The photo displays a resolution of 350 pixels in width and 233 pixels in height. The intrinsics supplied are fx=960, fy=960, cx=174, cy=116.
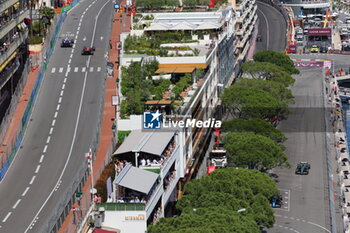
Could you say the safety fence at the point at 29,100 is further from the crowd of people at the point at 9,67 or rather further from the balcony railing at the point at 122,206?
the balcony railing at the point at 122,206

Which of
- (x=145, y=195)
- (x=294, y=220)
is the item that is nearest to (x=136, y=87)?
(x=294, y=220)

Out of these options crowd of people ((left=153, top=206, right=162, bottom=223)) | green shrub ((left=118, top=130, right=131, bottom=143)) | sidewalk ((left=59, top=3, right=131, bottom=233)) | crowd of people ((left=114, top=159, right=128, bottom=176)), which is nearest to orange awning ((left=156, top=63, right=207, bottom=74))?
sidewalk ((left=59, top=3, right=131, bottom=233))

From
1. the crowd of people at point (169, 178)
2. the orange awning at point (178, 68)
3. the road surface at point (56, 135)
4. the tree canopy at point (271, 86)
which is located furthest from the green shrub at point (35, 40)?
the crowd of people at point (169, 178)

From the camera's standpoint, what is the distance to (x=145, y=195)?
3460 inches

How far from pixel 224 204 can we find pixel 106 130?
30.6 meters

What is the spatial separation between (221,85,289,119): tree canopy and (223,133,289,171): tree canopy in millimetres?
19100

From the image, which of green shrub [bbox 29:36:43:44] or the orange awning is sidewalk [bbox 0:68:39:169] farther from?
the orange awning

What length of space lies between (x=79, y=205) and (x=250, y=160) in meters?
40.0

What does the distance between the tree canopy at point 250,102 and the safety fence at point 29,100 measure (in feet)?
98.1

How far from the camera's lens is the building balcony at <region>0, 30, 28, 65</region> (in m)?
133

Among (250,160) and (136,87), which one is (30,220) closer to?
(136,87)

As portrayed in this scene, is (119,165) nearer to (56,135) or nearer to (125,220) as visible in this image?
(125,220)

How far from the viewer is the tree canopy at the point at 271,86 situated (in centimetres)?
16700

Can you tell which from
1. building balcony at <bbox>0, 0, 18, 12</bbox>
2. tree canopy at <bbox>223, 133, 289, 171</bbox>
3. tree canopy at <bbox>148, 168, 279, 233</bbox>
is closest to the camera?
tree canopy at <bbox>148, 168, 279, 233</bbox>
